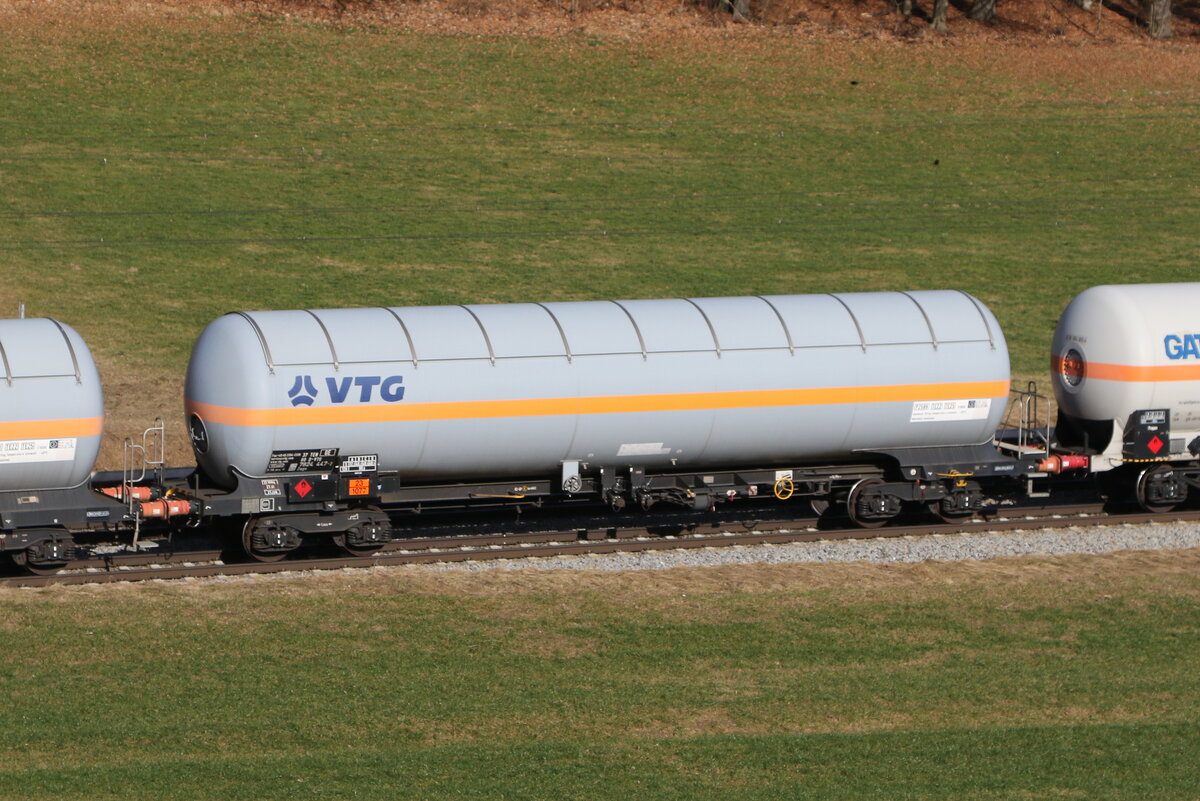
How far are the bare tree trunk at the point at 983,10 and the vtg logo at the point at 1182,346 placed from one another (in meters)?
41.4

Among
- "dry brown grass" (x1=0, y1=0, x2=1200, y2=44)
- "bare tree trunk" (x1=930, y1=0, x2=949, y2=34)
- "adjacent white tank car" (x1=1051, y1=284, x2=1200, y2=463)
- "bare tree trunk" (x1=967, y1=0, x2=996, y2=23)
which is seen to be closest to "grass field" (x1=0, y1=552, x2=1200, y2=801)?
"adjacent white tank car" (x1=1051, y1=284, x2=1200, y2=463)

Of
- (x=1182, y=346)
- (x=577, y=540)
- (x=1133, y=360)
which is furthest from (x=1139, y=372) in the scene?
(x=577, y=540)

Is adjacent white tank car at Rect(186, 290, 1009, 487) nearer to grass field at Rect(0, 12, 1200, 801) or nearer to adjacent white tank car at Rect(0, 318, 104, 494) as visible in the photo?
adjacent white tank car at Rect(0, 318, 104, 494)

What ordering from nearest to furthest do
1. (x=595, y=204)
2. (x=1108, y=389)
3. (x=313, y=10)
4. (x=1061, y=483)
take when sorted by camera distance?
1. (x=1108, y=389)
2. (x=1061, y=483)
3. (x=595, y=204)
4. (x=313, y=10)

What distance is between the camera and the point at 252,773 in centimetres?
1557

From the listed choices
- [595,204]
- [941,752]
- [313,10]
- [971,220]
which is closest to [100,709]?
[941,752]

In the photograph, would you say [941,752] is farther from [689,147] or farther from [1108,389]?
[689,147]

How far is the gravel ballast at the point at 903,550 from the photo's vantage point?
24250 mm

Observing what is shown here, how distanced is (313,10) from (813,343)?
3937cm

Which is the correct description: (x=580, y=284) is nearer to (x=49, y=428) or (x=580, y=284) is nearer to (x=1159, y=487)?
(x=1159, y=487)

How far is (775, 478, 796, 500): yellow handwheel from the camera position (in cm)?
2592

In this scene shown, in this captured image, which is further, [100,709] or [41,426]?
[41,426]

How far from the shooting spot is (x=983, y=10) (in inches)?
2589

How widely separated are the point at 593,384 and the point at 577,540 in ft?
9.93
